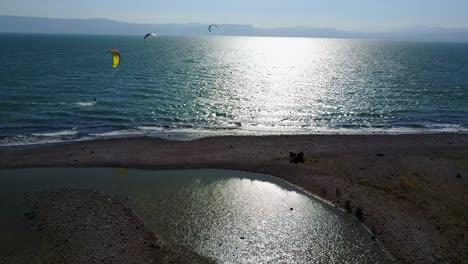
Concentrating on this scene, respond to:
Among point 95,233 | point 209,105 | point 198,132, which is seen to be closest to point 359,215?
point 95,233

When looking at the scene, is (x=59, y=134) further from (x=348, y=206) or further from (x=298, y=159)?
(x=348, y=206)

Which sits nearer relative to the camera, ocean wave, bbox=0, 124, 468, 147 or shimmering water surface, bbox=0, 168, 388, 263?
shimmering water surface, bbox=0, 168, 388, 263

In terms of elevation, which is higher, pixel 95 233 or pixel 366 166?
pixel 366 166

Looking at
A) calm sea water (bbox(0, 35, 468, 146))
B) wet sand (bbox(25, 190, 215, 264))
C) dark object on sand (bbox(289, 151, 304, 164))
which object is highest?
calm sea water (bbox(0, 35, 468, 146))

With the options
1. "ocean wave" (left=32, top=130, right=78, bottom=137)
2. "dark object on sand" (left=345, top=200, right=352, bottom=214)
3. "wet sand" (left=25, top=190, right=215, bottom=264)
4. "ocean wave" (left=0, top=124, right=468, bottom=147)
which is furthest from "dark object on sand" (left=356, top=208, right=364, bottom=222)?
"ocean wave" (left=32, top=130, right=78, bottom=137)

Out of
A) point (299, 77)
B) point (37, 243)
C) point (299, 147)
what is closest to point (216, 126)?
point (299, 147)

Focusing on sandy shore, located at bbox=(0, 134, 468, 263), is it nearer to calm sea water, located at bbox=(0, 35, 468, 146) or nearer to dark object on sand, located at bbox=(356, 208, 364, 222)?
dark object on sand, located at bbox=(356, 208, 364, 222)
